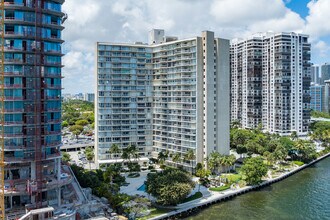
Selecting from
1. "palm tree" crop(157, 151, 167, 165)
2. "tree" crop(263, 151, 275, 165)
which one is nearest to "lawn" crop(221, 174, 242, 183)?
"tree" crop(263, 151, 275, 165)

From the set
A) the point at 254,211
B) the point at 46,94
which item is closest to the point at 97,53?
the point at 46,94

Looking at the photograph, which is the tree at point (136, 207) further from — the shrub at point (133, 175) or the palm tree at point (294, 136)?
the palm tree at point (294, 136)

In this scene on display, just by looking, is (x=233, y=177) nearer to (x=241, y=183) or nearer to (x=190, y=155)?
(x=241, y=183)

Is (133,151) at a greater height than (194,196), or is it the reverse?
(133,151)

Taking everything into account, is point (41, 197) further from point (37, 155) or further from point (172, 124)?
point (172, 124)

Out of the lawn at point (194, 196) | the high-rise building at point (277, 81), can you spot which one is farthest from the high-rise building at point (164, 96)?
the high-rise building at point (277, 81)

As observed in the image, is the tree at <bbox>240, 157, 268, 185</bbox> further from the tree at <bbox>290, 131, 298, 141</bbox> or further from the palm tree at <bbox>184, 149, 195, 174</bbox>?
the tree at <bbox>290, 131, 298, 141</bbox>

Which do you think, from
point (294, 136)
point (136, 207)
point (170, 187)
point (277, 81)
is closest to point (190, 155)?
point (170, 187)
